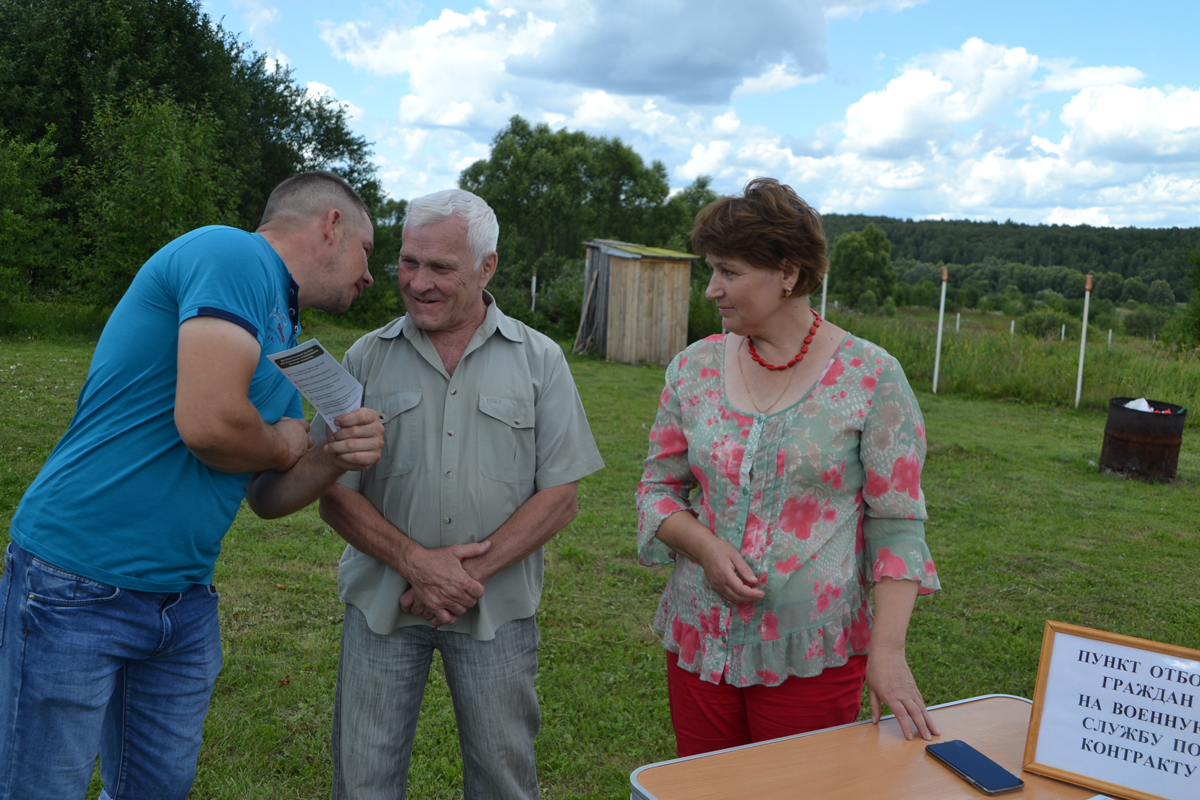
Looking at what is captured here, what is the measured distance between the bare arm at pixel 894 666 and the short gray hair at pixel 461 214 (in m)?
1.32

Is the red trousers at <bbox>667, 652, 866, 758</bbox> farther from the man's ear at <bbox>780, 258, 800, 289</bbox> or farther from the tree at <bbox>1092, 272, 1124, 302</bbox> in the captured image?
the tree at <bbox>1092, 272, 1124, 302</bbox>

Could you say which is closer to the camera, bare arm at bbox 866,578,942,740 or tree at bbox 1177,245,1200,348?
bare arm at bbox 866,578,942,740

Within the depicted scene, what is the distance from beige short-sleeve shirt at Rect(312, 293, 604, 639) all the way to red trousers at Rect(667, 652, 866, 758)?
0.50m

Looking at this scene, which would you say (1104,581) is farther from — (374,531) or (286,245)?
(286,245)

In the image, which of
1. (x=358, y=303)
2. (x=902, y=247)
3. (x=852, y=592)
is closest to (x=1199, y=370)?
(x=852, y=592)

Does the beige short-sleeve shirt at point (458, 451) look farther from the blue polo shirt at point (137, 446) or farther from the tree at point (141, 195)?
the tree at point (141, 195)

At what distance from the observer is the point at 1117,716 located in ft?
5.31

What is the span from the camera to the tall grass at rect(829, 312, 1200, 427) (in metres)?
13.6

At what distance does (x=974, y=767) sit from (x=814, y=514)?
2.14 ft

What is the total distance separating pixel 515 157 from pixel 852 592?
3461cm

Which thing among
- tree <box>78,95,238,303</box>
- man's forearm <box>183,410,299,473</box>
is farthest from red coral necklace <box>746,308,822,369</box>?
tree <box>78,95,238,303</box>

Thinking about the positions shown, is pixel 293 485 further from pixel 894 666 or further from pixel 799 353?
pixel 894 666

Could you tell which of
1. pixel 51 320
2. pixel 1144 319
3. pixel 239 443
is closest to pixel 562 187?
pixel 51 320

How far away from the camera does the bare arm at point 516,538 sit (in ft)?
7.66
